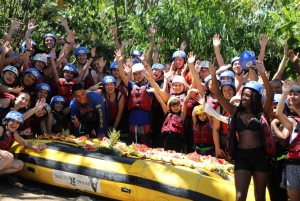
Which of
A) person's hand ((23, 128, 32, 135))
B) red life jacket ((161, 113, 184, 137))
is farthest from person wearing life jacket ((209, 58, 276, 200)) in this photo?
person's hand ((23, 128, 32, 135))

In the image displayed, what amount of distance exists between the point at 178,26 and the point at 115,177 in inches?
216

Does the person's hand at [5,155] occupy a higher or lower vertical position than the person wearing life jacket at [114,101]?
lower

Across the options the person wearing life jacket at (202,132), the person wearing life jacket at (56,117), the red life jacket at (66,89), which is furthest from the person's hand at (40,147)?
the person wearing life jacket at (202,132)

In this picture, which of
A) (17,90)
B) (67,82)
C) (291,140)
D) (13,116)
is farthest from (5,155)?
(291,140)

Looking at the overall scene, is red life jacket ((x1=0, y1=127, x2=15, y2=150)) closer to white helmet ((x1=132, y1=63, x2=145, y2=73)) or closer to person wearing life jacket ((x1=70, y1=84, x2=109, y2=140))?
person wearing life jacket ((x1=70, y1=84, x2=109, y2=140))

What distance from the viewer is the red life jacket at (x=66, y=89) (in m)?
8.96

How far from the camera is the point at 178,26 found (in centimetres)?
1114

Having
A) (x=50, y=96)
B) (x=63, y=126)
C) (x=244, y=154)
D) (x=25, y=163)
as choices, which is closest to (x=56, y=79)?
(x=50, y=96)

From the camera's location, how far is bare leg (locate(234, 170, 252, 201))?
5172 millimetres

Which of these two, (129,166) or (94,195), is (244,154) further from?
(94,195)

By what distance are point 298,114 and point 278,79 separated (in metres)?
2.11

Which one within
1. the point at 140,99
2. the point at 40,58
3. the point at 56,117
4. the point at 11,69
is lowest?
the point at 56,117

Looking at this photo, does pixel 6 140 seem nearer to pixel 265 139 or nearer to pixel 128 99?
pixel 128 99

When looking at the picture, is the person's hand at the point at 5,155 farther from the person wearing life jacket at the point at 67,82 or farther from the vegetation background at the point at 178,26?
the vegetation background at the point at 178,26
